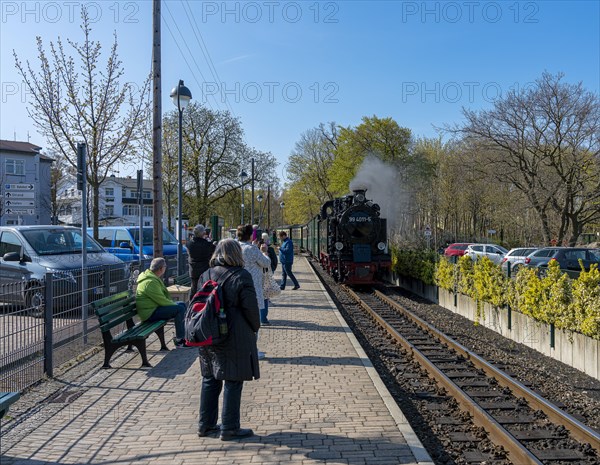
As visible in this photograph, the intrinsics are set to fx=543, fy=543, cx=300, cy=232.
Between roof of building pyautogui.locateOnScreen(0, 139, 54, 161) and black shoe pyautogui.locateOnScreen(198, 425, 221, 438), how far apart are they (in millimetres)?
50238

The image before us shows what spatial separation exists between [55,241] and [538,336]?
33.4 ft

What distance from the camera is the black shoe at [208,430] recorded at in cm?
→ 490

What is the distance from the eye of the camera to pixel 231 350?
15.4 feet

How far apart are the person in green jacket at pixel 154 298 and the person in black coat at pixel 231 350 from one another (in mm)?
3385

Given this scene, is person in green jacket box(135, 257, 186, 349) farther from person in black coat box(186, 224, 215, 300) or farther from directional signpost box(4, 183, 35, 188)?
directional signpost box(4, 183, 35, 188)

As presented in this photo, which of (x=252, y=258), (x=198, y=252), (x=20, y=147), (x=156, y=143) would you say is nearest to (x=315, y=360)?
(x=252, y=258)

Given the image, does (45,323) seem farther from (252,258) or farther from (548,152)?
(548,152)

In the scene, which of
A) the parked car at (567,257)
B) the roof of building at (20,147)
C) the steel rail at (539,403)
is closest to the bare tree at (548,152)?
the parked car at (567,257)

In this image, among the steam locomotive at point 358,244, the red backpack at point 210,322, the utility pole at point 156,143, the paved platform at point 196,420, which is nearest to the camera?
the paved platform at point 196,420

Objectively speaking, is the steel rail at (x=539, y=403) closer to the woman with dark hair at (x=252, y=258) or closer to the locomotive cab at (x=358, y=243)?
the woman with dark hair at (x=252, y=258)

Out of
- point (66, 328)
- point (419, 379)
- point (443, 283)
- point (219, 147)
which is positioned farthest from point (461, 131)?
point (66, 328)

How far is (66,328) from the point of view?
7398mm

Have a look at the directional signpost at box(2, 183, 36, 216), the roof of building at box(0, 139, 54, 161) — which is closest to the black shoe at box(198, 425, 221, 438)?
the directional signpost at box(2, 183, 36, 216)

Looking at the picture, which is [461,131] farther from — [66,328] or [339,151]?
[66,328]
